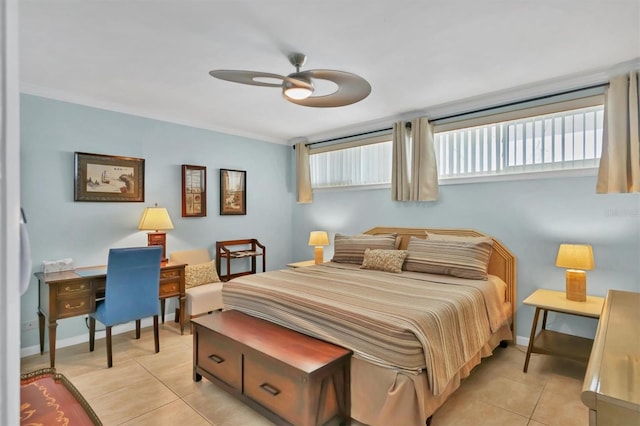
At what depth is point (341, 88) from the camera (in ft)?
8.07

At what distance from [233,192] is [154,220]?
133 cm

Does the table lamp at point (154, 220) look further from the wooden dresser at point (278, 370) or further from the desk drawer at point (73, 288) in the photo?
the wooden dresser at point (278, 370)

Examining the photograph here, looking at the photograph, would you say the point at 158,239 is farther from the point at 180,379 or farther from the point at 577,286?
the point at 577,286

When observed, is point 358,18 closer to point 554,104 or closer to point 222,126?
point 554,104

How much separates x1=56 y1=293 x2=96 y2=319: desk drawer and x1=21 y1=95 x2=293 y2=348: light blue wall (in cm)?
53

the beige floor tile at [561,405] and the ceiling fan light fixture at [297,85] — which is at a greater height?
the ceiling fan light fixture at [297,85]

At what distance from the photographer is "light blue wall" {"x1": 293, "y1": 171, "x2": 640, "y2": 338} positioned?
112 inches

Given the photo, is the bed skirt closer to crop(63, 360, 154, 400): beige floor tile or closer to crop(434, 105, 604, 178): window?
crop(63, 360, 154, 400): beige floor tile

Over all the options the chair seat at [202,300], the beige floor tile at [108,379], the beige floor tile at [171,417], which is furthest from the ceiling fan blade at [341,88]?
the beige floor tile at [108,379]

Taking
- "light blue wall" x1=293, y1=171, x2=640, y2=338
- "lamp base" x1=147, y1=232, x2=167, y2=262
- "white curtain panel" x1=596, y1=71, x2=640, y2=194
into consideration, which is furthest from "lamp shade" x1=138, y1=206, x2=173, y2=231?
"white curtain panel" x1=596, y1=71, x2=640, y2=194

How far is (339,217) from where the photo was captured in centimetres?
498

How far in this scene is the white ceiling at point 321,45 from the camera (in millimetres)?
1989

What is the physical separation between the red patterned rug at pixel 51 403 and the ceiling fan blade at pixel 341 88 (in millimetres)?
2140

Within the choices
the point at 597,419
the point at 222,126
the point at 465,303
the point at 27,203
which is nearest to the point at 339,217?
the point at 222,126
